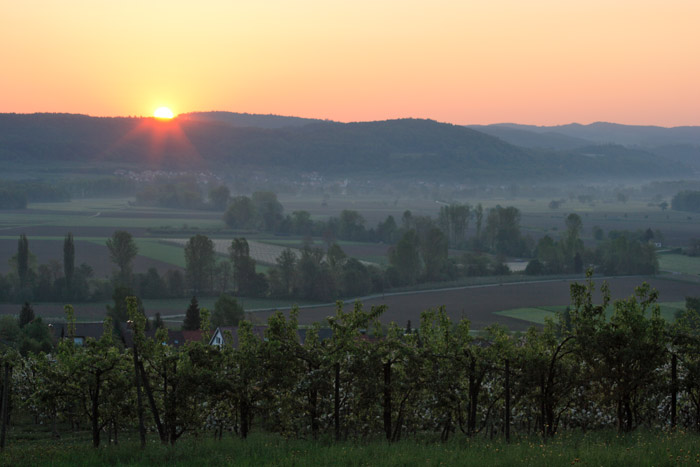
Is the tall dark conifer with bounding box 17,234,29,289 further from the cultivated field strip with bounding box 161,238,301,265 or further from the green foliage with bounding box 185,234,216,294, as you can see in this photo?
the cultivated field strip with bounding box 161,238,301,265

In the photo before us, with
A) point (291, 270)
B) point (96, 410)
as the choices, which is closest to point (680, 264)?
point (291, 270)

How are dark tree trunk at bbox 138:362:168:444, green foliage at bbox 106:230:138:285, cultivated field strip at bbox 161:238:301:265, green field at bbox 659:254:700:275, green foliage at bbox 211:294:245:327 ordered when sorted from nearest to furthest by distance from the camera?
dark tree trunk at bbox 138:362:168:444 → green foliage at bbox 211:294:245:327 → green foliage at bbox 106:230:138:285 → green field at bbox 659:254:700:275 → cultivated field strip at bbox 161:238:301:265

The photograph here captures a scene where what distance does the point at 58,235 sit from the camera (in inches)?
4419

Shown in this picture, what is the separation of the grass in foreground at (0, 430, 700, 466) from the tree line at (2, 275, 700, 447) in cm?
104

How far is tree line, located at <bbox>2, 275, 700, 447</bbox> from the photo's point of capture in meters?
15.8

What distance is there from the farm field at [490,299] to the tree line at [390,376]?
119 feet

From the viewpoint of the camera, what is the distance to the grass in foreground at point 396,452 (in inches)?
493

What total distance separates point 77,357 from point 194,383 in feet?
7.75

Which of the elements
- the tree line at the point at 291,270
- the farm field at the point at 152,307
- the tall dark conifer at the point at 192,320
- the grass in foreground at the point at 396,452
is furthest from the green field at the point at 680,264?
the grass in foreground at the point at 396,452

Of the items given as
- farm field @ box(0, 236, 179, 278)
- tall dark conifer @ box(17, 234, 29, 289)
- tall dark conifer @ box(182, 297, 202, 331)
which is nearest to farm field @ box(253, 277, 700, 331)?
tall dark conifer @ box(182, 297, 202, 331)

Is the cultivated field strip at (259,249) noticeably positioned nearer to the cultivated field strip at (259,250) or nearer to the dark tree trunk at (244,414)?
the cultivated field strip at (259,250)

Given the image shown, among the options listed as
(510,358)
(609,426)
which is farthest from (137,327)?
(609,426)

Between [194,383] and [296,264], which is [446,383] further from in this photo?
[296,264]

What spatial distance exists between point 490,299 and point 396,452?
174 feet
